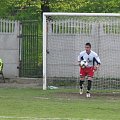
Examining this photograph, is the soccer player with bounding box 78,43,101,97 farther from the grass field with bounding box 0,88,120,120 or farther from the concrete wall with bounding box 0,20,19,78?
the concrete wall with bounding box 0,20,19,78

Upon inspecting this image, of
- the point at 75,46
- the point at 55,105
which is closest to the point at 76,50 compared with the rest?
the point at 75,46

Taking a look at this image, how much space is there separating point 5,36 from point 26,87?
349 cm

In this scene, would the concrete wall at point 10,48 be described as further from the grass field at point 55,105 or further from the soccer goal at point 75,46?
the grass field at point 55,105

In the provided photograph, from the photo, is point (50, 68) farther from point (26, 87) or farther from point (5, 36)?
point (5, 36)

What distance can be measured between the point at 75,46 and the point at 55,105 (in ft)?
22.2

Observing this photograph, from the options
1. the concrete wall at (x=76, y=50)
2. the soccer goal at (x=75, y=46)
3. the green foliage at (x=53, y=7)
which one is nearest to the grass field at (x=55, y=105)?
the soccer goal at (x=75, y=46)

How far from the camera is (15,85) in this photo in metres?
22.2

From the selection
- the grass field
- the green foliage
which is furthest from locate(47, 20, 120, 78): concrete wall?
the green foliage

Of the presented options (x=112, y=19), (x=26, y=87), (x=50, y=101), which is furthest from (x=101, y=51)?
(x=50, y=101)

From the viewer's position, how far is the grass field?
13.7 metres

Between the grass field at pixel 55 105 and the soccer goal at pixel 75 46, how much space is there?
120 centimetres

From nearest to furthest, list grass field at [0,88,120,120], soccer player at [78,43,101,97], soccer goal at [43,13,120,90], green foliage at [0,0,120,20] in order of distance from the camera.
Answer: grass field at [0,88,120,120]
soccer player at [78,43,101,97]
soccer goal at [43,13,120,90]
green foliage at [0,0,120,20]

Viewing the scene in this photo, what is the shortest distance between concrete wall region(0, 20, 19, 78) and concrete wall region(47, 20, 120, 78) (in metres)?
2.63

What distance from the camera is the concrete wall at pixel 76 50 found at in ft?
71.5
